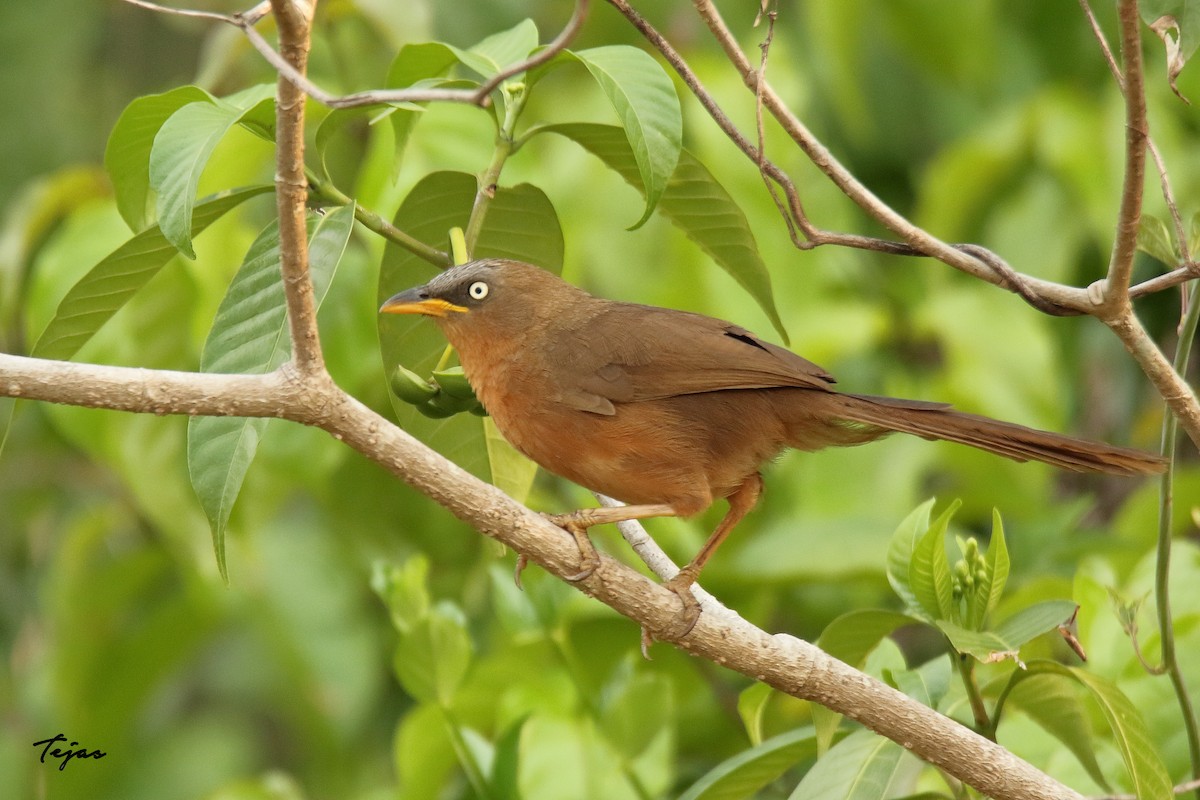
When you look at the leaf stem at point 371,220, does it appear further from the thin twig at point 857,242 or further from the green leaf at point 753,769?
the green leaf at point 753,769

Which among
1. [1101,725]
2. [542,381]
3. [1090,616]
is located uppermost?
[542,381]

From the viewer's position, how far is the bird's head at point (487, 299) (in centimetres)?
295

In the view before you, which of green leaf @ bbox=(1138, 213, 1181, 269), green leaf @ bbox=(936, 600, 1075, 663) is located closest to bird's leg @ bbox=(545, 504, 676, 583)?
green leaf @ bbox=(936, 600, 1075, 663)

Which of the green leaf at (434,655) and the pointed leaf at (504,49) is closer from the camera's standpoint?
the pointed leaf at (504,49)

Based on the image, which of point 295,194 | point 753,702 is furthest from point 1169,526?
point 295,194

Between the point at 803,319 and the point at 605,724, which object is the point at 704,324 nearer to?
Answer: the point at 605,724

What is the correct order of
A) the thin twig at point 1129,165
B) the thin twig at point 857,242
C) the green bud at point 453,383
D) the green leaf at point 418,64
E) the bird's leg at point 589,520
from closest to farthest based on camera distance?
the thin twig at point 1129,165, the bird's leg at point 589,520, the thin twig at point 857,242, the green leaf at point 418,64, the green bud at point 453,383

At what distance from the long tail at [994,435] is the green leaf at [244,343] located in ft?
4.06

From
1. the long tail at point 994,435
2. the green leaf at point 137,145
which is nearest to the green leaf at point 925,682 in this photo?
the long tail at point 994,435

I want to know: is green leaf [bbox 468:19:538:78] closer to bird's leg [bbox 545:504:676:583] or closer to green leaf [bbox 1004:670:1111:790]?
bird's leg [bbox 545:504:676:583]

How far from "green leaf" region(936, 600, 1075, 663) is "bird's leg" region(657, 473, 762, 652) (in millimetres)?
451

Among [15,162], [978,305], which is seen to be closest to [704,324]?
[978,305]

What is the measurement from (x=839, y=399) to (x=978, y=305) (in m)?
1.75

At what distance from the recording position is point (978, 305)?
15.1 feet
